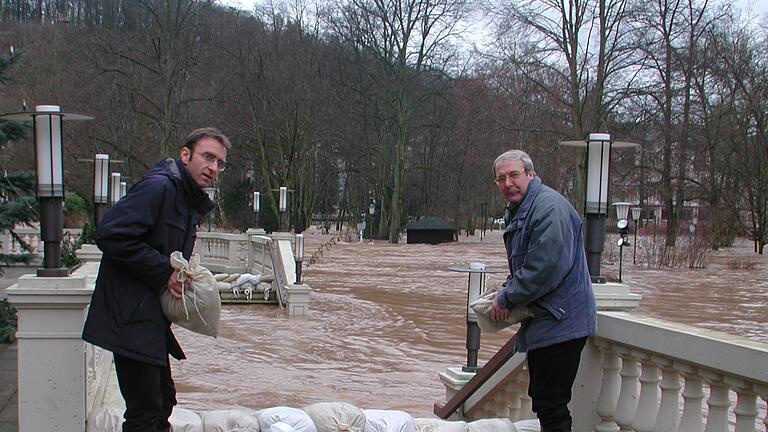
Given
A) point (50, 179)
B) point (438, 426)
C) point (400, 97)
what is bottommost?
point (438, 426)

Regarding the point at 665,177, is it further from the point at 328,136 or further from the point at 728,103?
the point at 328,136

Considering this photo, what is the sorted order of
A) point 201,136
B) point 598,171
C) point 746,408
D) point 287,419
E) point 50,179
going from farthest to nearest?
point 598,171, point 50,179, point 287,419, point 201,136, point 746,408

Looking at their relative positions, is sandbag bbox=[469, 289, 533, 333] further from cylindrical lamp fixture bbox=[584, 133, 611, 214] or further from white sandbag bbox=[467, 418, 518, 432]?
cylindrical lamp fixture bbox=[584, 133, 611, 214]

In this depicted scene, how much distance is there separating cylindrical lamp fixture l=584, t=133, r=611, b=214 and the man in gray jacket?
69.4 inches

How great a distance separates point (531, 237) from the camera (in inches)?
128

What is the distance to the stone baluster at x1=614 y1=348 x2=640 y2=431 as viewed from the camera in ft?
11.5

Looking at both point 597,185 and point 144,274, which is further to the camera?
point 597,185

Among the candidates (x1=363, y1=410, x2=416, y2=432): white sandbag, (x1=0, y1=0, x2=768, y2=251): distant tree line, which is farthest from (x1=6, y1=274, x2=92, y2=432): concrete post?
(x1=0, y1=0, x2=768, y2=251): distant tree line

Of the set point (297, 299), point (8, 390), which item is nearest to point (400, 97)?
point (297, 299)

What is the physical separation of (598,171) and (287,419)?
9.23 feet

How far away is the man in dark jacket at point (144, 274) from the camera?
2814 millimetres

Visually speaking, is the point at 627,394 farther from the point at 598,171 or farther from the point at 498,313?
the point at 598,171

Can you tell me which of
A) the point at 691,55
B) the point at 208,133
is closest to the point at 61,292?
the point at 208,133

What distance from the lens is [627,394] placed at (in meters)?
3.55
